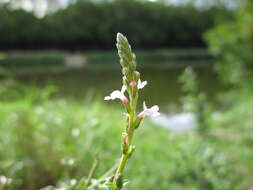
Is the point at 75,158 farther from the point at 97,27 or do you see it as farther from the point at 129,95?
the point at 97,27

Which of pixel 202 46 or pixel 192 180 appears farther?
pixel 202 46

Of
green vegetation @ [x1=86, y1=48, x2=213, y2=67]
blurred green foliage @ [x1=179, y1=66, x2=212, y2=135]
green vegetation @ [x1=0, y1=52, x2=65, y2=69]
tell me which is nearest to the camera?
blurred green foliage @ [x1=179, y1=66, x2=212, y2=135]

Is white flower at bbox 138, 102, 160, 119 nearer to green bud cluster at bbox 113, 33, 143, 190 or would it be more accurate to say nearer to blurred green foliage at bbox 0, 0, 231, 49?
green bud cluster at bbox 113, 33, 143, 190

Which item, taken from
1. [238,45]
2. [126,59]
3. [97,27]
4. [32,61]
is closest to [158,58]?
[97,27]

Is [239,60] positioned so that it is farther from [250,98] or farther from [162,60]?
[162,60]

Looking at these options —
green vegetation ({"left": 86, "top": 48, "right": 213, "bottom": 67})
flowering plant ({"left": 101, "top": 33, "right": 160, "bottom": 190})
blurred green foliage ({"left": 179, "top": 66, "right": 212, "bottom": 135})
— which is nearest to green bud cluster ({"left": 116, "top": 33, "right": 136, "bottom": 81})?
flowering plant ({"left": 101, "top": 33, "right": 160, "bottom": 190})

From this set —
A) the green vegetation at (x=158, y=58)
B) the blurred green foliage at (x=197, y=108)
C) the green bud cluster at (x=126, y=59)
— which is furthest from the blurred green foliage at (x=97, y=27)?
the green bud cluster at (x=126, y=59)

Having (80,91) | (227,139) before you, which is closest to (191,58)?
(80,91)

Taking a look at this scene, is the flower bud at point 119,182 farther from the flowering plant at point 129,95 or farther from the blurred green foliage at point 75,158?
the blurred green foliage at point 75,158
